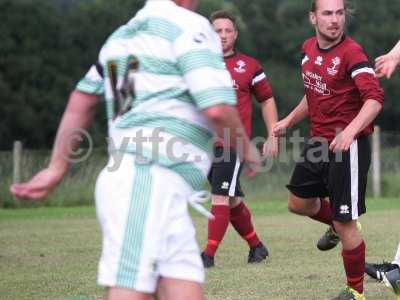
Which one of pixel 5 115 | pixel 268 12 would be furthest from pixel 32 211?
pixel 268 12

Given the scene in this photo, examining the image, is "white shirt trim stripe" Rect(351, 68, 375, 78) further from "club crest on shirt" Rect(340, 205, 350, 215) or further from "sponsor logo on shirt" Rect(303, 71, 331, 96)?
"club crest on shirt" Rect(340, 205, 350, 215)

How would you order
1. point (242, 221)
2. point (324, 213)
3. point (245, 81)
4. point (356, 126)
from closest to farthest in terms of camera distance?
point (356, 126) < point (324, 213) < point (245, 81) < point (242, 221)

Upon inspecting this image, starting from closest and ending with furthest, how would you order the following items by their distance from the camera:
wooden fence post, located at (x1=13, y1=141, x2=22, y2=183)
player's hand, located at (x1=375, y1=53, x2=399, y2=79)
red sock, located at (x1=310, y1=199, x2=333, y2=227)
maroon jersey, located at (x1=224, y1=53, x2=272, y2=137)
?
player's hand, located at (x1=375, y1=53, x2=399, y2=79) < red sock, located at (x1=310, y1=199, x2=333, y2=227) < maroon jersey, located at (x1=224, y1=53, x2=272, y2=137) < wooden fence post, located at (x1=13, y1=141, x2=22, y2=183)

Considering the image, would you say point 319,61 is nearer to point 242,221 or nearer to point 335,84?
point 335,84

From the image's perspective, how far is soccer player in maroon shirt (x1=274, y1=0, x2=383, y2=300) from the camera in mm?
6730

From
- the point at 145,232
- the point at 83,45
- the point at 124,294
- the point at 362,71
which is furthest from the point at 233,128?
the point at 83,45

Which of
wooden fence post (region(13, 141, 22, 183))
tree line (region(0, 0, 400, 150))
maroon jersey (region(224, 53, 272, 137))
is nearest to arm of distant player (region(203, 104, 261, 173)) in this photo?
maroon jersey (region(224, 53, 272, 137))

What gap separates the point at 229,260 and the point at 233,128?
542 centimetres

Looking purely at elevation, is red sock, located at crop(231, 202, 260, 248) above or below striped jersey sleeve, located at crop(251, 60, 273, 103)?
below

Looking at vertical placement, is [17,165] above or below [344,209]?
below

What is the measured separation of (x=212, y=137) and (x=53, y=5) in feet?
139

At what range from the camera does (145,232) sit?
402 cm

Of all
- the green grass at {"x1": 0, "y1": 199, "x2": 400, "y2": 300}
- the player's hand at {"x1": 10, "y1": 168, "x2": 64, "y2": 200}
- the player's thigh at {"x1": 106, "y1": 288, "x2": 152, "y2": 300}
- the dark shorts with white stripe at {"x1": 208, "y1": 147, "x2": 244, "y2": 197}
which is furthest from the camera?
the dark shorts with white stripe at {"x1": 208, "y1": 147, "x2": 244, "y2": 197}

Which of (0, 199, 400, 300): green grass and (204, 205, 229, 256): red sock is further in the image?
(204, 205, 229, 256): red sock
